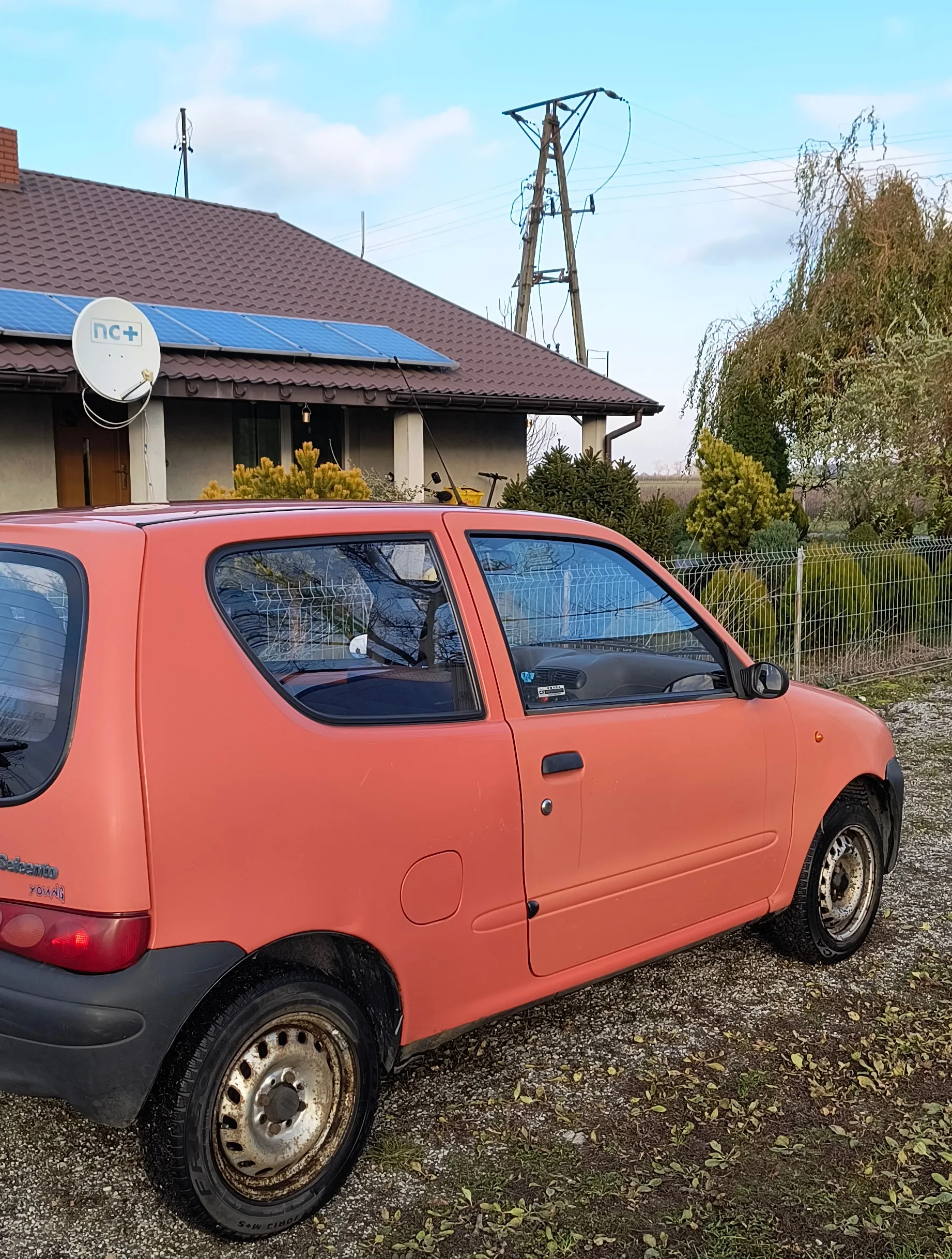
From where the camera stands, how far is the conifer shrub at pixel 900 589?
11070 millimetres

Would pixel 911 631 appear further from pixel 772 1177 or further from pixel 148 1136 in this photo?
pixel 148 1136

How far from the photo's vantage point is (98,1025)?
245 cm

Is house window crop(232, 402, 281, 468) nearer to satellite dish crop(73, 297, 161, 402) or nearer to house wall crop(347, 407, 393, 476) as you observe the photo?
house wall crop(347, 407, 393, 476)

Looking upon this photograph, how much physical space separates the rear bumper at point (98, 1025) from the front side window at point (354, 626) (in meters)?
0.68

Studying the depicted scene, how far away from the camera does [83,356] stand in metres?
10.8

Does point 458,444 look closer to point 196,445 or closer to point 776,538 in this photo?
point 196,445

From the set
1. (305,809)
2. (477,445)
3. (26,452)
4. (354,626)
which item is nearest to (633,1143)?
(305,809)

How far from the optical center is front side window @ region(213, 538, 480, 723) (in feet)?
9.32

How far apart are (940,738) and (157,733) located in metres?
7.22

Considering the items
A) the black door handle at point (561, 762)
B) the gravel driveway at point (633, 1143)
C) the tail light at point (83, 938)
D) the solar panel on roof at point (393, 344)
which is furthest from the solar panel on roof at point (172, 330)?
the tail light at point (83, 938)

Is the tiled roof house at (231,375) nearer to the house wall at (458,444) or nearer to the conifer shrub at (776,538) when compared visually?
the house wall at (458,444)

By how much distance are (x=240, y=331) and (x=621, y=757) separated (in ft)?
41.8

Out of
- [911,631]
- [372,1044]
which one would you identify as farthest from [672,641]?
[911,631]

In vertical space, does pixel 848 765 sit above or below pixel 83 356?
below
